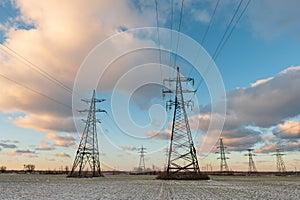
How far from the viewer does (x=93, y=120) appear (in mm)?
68875

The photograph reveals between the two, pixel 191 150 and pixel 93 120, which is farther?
pixel 93 120

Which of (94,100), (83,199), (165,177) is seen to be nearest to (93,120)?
(94,100)

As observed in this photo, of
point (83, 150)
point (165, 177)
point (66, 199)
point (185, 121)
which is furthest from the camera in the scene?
point (83, 150)

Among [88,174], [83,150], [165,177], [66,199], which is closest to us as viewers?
[66,199]

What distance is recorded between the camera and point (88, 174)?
85.8 meters

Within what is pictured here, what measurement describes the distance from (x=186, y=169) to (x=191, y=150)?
4224 millimetres

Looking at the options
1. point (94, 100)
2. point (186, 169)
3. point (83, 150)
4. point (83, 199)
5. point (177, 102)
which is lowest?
point (83, 199)

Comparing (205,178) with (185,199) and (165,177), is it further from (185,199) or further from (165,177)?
(185,199)

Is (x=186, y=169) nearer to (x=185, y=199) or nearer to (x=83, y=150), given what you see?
(x=83, y=150)

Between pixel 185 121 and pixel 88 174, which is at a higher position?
pixel 185 121

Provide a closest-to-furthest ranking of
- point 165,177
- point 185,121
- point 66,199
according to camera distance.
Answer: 1. point 66,199
2. point 185,121
3. point 165,177

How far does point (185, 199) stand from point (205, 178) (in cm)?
3936

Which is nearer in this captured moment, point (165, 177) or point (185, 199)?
point (185, 199)

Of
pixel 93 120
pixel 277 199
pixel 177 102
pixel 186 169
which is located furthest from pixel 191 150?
pixel 277 199
